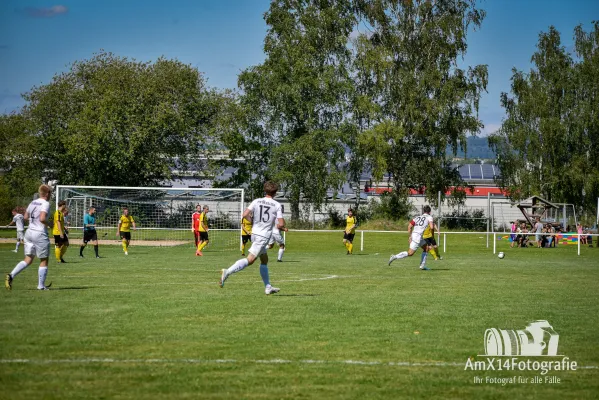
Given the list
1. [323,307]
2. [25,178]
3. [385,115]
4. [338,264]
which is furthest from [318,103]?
[323,307]

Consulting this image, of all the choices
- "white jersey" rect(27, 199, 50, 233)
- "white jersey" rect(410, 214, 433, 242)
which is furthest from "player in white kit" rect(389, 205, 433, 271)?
"white jersey" rect(27, 199, 50, 233)

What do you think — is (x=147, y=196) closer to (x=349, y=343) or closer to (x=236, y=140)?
(x=236, y=140)

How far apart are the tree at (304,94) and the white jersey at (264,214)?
133ft

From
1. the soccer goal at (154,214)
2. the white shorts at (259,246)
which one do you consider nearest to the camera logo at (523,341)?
the white shorts at (259,246)

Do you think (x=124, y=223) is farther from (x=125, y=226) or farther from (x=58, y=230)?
(x=58, y=230)

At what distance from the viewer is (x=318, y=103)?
189ft

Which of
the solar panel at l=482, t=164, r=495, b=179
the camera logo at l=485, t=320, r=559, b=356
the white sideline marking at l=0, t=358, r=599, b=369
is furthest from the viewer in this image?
the solar panel at l=482, t=164, r=495, b=179

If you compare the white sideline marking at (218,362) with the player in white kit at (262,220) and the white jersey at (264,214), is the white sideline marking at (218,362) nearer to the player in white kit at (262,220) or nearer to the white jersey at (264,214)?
the player in white kit at (262,220)

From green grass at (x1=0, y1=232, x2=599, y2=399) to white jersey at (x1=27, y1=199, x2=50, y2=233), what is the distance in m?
1.26

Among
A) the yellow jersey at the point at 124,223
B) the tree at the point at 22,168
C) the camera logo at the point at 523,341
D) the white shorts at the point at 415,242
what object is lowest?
the camera logo at the point at 523,341

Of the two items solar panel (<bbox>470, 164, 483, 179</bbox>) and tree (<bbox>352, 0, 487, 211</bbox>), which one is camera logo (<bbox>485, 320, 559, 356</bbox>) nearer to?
tree (<bbox>352, 0, 487, 211</bbox>)

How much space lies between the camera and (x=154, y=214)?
42.5m

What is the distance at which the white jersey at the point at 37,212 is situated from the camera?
50.0 feet

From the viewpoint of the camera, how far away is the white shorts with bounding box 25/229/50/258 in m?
15.3
